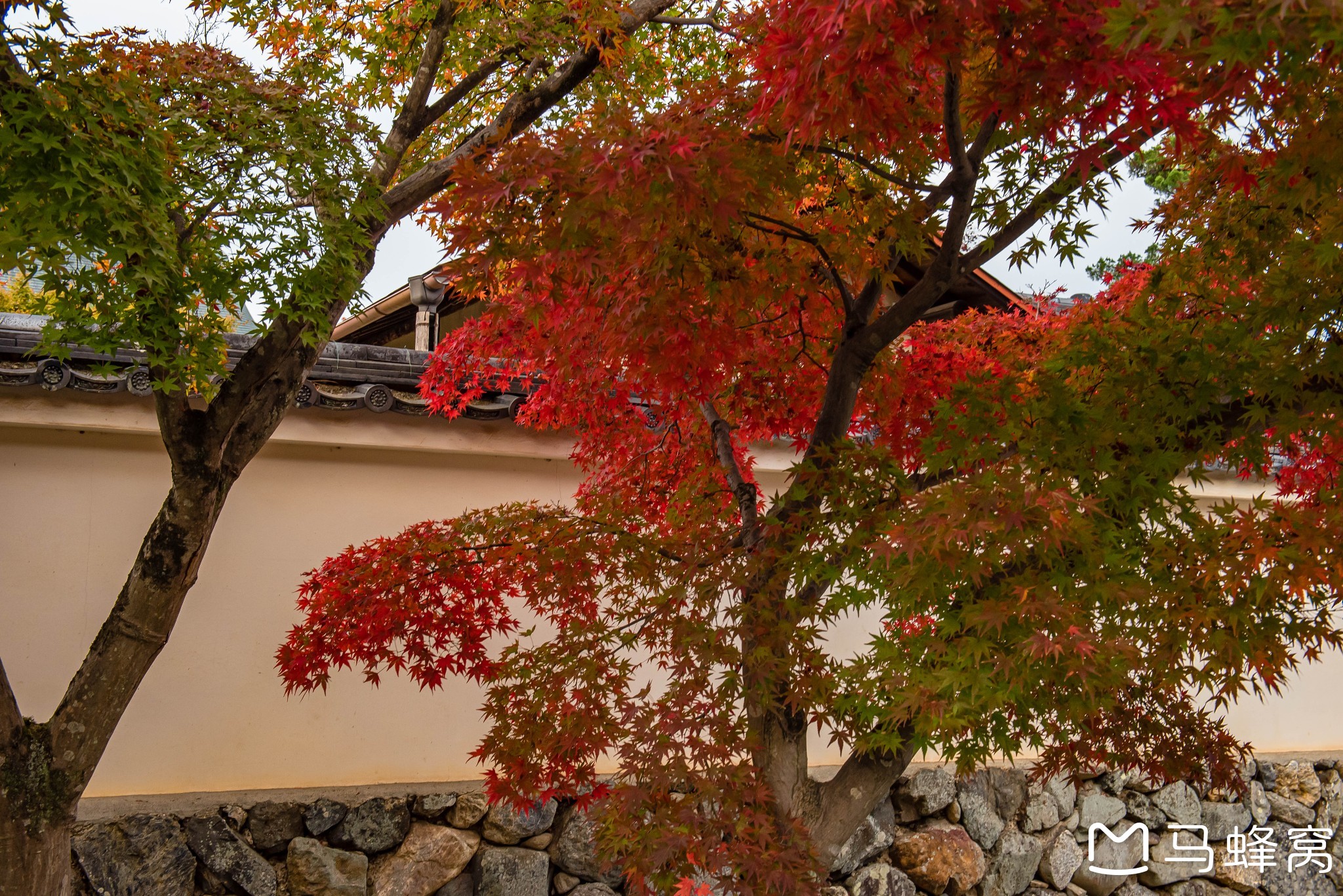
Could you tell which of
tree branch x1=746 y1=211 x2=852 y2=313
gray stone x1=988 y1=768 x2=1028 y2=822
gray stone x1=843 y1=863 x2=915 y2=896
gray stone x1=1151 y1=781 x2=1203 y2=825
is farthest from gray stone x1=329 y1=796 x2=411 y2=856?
gray stone x1=1151 y1=781 x2=1203 y2=825

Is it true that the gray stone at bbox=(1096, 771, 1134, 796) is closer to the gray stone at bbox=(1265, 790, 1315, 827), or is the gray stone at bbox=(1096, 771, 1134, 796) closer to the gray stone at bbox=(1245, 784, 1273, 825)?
the gray stone at bbox=(1245, 784, 1273, 825)

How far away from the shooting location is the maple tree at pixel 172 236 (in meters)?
2.91

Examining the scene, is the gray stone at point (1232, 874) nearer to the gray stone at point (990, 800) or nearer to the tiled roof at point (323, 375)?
the gray stone at point (990, 800)

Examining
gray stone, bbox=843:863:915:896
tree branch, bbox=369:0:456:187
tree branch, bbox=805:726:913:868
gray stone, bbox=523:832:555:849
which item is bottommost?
gray stone, bbox=843:863:915:896

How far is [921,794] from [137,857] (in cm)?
464

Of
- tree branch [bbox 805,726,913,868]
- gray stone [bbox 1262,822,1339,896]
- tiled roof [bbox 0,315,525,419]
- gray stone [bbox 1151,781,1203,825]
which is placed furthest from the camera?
gray stone [bbox 1262,822,1339,896]

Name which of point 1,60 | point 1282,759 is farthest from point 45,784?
point 1282,759

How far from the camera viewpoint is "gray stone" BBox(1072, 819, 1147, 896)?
23.0ft

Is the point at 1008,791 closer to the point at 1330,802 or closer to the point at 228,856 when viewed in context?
the point at 1330,802

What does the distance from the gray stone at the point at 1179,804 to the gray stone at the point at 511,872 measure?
492 centimetres

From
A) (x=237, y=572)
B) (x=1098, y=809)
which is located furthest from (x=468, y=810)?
(x=1098, y=809)

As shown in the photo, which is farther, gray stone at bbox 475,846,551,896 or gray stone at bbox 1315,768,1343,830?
gray stone at bbox 1315,768,1343,830

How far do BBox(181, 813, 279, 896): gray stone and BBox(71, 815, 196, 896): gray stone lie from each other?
0.06m

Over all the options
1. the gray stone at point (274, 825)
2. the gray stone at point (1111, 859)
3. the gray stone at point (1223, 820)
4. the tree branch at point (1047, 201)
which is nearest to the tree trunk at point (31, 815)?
the gray stone at point (274, 825)
